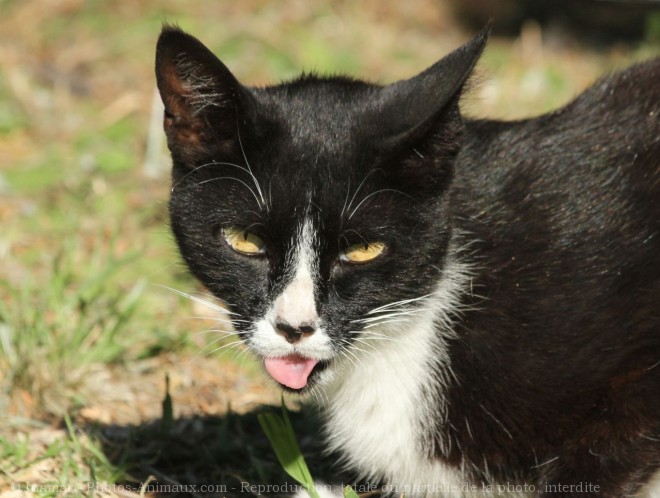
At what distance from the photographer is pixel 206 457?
320 centimetres

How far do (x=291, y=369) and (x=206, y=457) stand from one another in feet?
2.41

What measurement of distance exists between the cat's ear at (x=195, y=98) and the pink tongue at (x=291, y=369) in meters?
0.60

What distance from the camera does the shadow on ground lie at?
3.03m

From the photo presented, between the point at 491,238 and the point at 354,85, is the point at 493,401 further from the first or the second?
the point at 354,85

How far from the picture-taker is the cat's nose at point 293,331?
246cm

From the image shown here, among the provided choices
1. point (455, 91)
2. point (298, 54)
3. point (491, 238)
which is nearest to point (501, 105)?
point (298, 54)

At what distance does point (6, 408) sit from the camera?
3266mm

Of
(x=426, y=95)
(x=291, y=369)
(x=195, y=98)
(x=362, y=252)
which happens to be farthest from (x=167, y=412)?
(x=426, y=95)

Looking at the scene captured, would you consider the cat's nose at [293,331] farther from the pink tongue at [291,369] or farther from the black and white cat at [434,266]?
the pink tongue at [291,369]

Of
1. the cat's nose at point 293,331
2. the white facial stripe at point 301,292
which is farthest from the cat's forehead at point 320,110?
the cat's nose at point 293,331

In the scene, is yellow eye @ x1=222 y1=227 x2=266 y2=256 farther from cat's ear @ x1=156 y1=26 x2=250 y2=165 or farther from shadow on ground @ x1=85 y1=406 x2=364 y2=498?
shadow on ground @ x1=85 y1=406 x2=364 y2=498

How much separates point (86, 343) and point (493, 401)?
1.62 meters

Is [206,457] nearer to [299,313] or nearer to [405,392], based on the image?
→ [405,392]

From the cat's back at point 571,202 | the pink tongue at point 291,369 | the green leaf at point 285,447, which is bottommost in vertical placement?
the green leaf at point 285,447
